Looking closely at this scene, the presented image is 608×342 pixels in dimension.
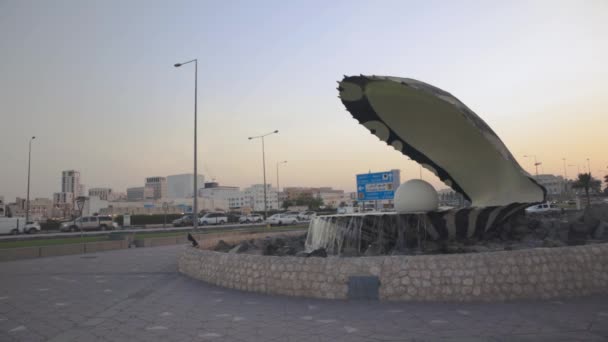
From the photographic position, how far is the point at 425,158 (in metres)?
14.9

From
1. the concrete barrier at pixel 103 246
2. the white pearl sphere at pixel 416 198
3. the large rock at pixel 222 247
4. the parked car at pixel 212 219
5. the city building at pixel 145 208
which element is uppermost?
the city building at pixel 145 208

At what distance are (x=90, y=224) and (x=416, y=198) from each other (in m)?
40.8

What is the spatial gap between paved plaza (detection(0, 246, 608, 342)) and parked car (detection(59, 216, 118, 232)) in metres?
35.1

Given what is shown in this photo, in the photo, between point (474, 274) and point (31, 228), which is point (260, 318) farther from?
point (31, 228)

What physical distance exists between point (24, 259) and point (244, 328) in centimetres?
1653

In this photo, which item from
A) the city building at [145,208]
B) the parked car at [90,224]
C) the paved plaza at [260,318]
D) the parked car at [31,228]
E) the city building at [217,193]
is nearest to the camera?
the paved plaza at [260,318]

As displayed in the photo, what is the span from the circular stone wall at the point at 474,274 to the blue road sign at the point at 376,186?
59.7 ft

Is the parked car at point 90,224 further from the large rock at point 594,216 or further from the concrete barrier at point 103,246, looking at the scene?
the large rock at point 594,216

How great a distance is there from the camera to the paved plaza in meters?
6.44

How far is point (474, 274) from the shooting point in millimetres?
8477

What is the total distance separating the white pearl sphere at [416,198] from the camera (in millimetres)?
13495

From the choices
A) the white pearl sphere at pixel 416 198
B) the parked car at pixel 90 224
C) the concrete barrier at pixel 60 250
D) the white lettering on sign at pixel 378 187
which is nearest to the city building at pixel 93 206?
the parked car at pixel 90 224

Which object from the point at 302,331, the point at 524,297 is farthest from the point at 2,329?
the point at 524,297

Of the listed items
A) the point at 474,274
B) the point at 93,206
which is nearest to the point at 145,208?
the point at 93,206
